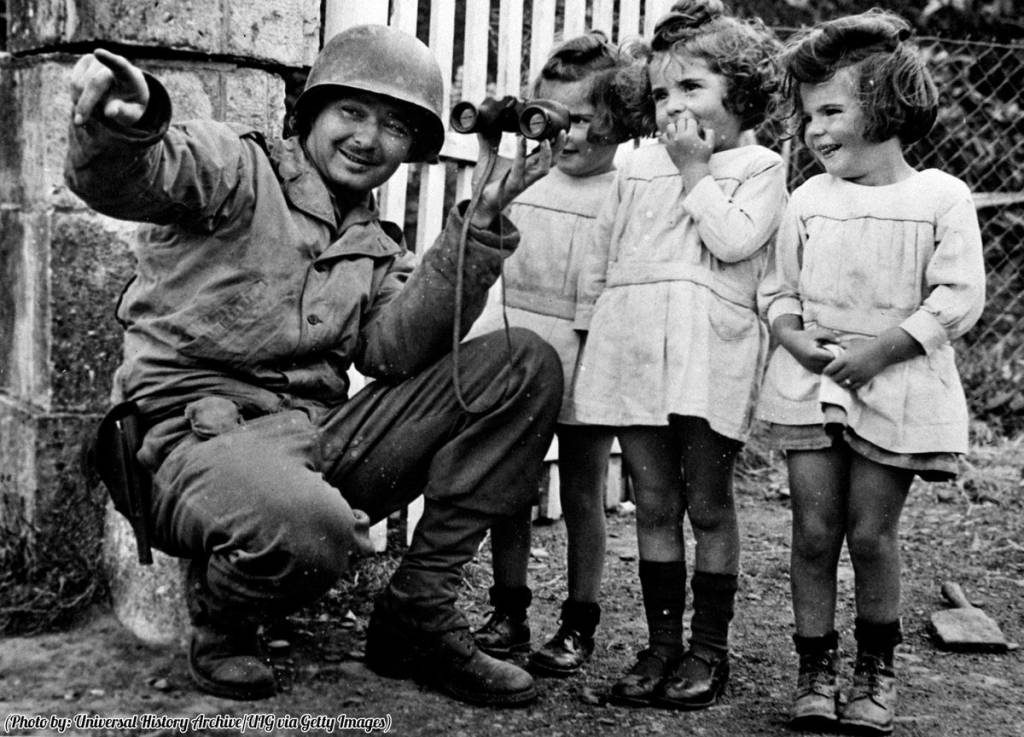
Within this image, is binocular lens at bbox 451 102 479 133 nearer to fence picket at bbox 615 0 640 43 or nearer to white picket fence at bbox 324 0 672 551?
white picket fence at bbox 324 0 672 551

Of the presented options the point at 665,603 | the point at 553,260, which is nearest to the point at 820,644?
the point at 665,603

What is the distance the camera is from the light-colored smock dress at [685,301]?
2908 millimetres

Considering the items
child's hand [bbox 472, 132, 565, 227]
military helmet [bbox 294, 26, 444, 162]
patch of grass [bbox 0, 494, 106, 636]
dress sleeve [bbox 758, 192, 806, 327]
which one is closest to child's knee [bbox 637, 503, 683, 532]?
dress sleeve [bbox 758, 192, 806, 327]

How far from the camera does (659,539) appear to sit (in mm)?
3012

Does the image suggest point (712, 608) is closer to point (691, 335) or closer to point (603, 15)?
point (691, 335)

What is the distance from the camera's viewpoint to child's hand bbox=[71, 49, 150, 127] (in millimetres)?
2277

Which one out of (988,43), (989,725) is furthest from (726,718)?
(988,43)

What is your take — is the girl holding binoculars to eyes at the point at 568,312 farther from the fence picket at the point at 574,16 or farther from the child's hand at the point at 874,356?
the fence picket at the point at 574,16

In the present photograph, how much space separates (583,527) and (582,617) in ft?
0.78

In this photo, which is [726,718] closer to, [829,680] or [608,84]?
[829,680]

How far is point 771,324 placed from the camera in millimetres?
2951

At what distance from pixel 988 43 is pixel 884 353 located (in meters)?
4.88

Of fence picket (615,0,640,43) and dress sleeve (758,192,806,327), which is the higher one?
fence picket (615,0,640,43)

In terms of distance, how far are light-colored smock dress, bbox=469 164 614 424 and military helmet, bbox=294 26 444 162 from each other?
1.29ft
